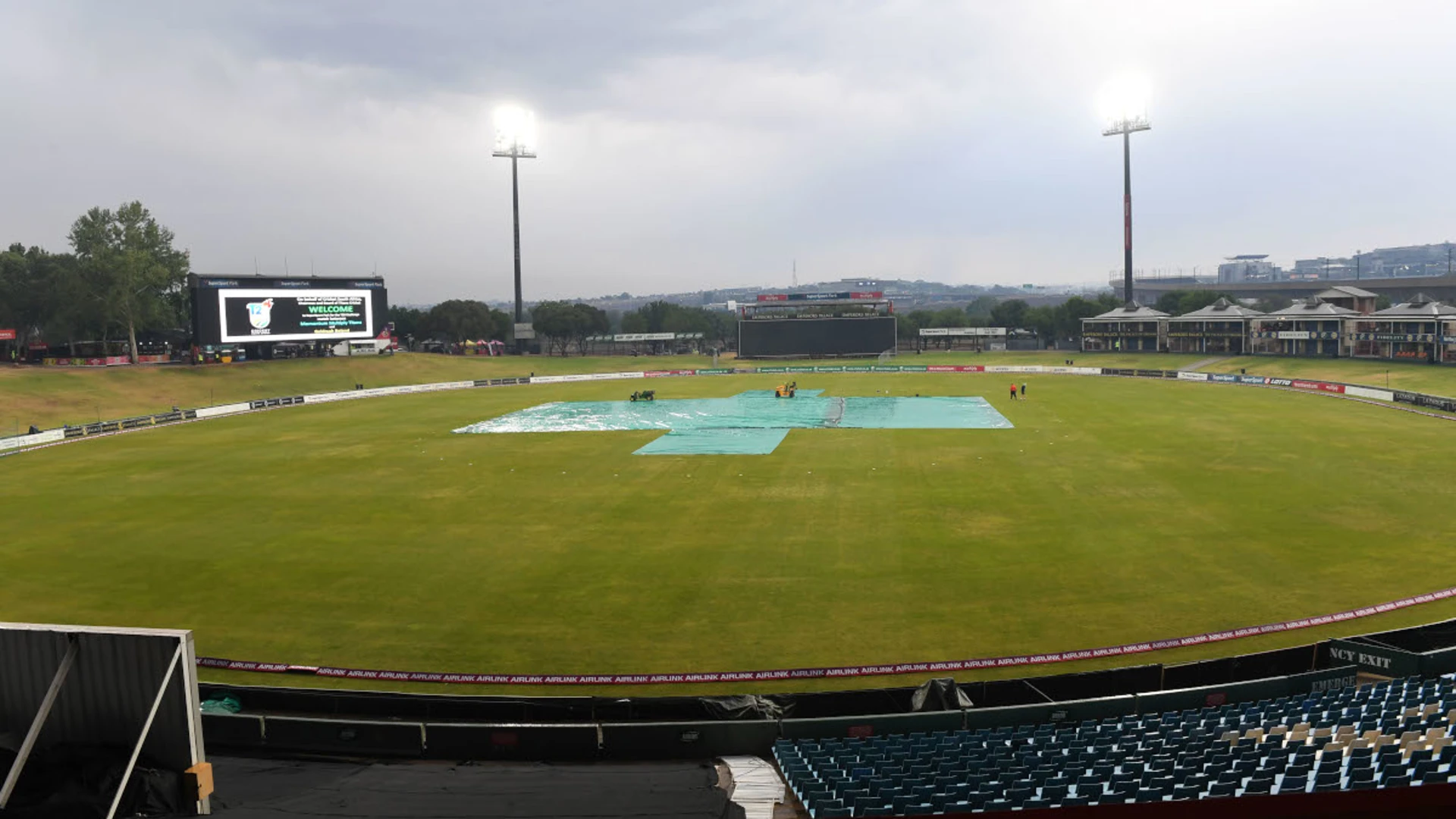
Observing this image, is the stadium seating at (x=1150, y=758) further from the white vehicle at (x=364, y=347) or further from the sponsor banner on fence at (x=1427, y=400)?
the white vehicle at (x=364, y=347)

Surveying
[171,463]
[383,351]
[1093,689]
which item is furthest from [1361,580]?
[383,351]

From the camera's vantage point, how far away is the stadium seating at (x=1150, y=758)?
11453 millimetres

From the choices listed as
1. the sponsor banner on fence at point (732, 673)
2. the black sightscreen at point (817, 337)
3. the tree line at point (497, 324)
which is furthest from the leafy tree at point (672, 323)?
the sponsor banner on fence at point (732, 673)

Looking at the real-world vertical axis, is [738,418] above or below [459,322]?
below

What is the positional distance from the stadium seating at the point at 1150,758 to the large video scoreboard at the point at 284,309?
310ft

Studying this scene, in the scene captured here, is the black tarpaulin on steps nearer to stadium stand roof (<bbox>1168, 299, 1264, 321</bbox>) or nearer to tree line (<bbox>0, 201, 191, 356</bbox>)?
tree line (<bbox>0, 201, 191, 356</bbox>)

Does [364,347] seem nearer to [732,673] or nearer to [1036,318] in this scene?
[1036,318]

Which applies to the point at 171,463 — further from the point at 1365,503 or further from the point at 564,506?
the point at 1365,503

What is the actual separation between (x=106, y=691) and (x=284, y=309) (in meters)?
96.5

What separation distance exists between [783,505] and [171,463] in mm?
34586

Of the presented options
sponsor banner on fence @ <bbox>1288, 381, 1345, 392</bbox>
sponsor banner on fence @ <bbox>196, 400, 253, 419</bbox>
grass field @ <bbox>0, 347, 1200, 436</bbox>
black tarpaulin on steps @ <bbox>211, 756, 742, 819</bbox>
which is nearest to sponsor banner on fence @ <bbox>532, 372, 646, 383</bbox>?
grass field @ <bbox>0, 347, 1200, 436</bbox>

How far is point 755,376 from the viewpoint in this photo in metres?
111

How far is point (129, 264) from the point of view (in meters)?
100

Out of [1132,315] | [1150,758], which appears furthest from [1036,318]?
[1150,758]
